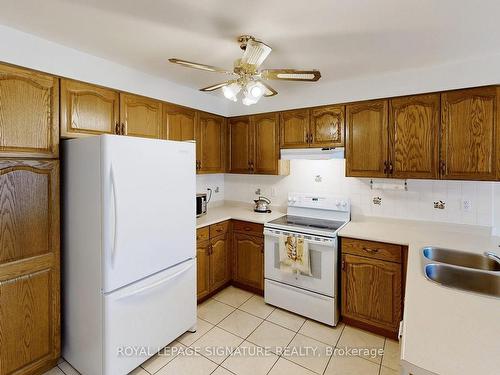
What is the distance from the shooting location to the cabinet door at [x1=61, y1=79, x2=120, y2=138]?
6.29 feet

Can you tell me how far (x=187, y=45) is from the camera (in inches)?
73.4

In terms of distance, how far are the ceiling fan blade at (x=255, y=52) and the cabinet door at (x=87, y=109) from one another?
125 centimetres

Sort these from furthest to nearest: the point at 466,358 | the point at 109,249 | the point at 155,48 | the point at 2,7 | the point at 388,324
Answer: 1. the point at 388,324
2. the point at 155,48
3. the point at 109,249
4. the point at 2,7
5. the point at 466,358

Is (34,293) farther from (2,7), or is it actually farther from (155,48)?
(155,48)

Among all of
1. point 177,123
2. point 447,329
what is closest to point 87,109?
point 177,123

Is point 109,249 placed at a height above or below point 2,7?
below

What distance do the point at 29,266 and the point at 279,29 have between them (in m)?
2.20

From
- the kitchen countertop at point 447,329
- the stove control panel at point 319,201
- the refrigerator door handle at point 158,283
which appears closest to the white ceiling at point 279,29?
the stove control panel at point 319,201

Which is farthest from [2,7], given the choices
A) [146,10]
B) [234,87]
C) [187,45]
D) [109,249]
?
[109,249]

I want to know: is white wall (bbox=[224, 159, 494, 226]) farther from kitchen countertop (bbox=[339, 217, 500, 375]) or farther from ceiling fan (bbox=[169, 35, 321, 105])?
ceiling fan (bbox=[169, 35, 321, 105])

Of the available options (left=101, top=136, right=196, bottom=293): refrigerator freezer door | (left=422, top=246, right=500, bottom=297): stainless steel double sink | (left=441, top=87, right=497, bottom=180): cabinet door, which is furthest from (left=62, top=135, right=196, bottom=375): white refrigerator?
(left=441, top=87, right=497, bottom=180): cabinet door

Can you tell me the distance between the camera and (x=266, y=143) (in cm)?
312

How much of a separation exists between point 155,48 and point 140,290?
171 cm

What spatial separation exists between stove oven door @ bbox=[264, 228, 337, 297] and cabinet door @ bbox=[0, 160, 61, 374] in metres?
1.80
